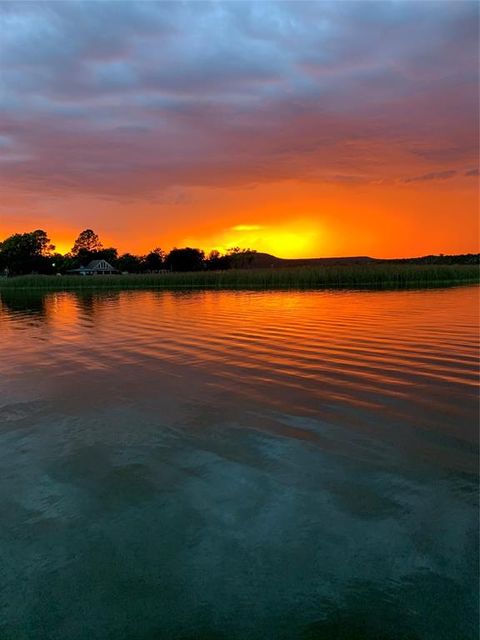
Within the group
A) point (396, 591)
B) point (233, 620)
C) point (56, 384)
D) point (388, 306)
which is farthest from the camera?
point (388, 306)

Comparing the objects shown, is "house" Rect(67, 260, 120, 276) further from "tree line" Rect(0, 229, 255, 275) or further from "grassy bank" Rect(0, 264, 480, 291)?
"grassy bank" Rect(0, 264, 480, 291)

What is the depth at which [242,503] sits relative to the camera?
5043 millimetres

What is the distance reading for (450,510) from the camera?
4816 millimetres

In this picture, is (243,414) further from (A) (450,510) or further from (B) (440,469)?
(A) (450,510)

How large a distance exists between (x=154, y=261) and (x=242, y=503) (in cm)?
16075

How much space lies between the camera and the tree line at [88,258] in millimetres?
137750

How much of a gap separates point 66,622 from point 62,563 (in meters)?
0.70

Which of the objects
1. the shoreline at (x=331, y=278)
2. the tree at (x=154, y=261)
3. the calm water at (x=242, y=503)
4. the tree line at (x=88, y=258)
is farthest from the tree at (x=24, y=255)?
the calm water at (x=242, y=503)

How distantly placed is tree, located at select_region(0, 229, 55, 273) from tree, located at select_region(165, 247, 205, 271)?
124 ft

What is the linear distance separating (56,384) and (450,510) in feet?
28.3

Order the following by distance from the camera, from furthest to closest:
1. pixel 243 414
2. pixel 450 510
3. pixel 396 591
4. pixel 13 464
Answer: pixel 243 414
pixel 13 464
pixel 450 510
pixel 396 591

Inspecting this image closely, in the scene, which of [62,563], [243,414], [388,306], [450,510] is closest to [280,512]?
[450,510]

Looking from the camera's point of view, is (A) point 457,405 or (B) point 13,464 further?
(A) point 457,405

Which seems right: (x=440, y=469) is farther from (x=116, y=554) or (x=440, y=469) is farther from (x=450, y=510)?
(x=116, y=554)
